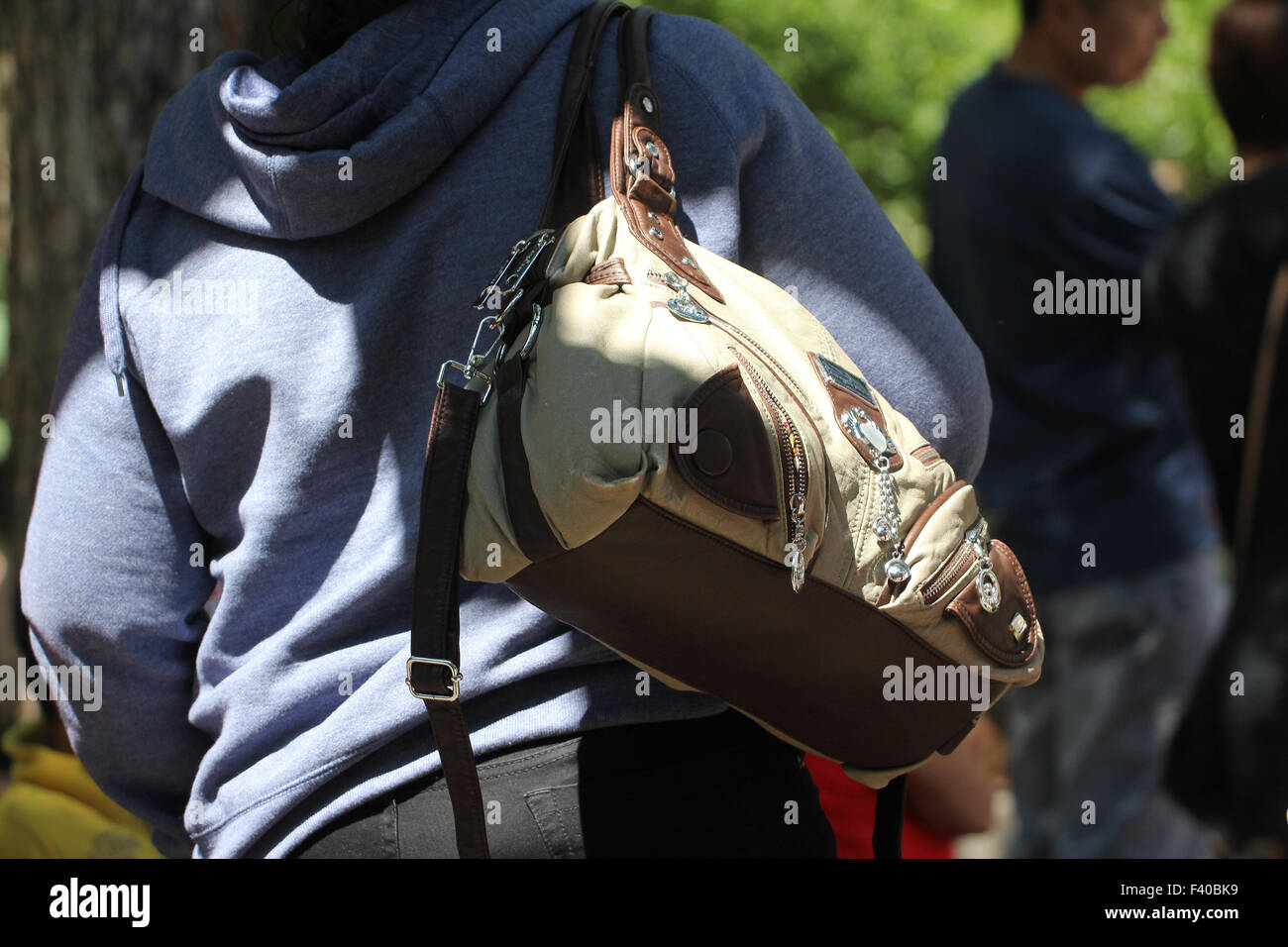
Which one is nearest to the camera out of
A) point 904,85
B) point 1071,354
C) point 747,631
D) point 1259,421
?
point 747,631

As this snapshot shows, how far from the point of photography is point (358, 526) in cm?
146

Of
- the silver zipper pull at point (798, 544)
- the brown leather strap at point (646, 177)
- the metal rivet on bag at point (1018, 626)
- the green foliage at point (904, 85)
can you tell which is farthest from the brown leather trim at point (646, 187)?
the green foliage at point (904, 85)

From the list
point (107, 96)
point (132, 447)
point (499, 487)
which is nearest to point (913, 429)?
point (499, 487)

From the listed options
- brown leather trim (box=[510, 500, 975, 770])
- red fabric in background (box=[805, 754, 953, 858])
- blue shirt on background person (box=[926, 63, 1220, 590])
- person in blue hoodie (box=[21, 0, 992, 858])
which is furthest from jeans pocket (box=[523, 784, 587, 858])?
blue shirt on background person (box=[926, 63, 1220, 590])

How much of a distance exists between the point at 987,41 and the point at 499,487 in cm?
567

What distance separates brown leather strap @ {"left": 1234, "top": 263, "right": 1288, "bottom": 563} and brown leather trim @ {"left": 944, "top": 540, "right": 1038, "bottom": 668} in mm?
1269

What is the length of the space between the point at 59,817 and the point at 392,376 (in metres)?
1.39

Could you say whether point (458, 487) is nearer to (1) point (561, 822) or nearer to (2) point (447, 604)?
(2) point (447, 604)

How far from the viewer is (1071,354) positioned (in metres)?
3.35

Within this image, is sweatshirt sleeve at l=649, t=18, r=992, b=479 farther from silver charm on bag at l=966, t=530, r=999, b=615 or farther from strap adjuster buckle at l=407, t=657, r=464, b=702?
strap adjuster buckle at l=407, t=657, r=464, b=702

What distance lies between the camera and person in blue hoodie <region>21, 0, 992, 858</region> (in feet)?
4.59

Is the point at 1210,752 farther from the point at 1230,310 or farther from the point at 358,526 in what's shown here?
the point at 358,526

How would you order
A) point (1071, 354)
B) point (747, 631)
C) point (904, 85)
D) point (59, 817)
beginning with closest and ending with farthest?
point (747, 631) → point (59, 817) → point (1071, 354) → point (904, 85)

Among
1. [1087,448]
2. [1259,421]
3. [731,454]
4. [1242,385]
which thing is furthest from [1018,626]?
[1087,448]
